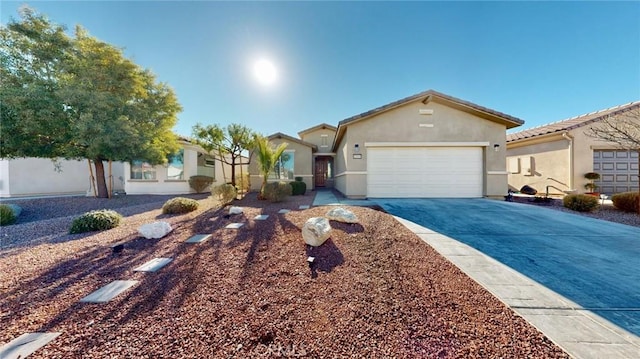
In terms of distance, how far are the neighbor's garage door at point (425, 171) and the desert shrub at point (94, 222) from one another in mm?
8855

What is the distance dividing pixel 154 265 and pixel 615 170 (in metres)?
19.9

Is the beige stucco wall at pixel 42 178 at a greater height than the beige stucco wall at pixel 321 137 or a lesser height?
lesser

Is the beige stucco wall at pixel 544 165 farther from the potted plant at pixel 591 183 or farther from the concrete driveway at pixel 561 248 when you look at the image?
the concrete driveway at pixel 561 248

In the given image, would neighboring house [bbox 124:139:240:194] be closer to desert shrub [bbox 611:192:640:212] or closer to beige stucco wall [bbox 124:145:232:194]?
beige stucco wall [bbox 124:145:232:194]

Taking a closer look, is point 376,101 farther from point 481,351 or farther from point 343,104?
point 481,351

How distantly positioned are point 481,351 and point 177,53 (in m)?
13.0

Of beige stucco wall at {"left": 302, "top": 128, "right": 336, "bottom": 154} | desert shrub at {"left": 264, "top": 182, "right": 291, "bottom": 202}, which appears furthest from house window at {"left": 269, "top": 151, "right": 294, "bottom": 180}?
desert shrub at {"left": 264, "top": 182, "right": 291, "bottom": 202}

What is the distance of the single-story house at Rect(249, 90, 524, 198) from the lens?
31.9 ft

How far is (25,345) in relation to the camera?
1812 mm

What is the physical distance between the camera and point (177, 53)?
9539 mm

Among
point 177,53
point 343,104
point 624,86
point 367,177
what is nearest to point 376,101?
point 343,104

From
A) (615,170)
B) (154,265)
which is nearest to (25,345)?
(154,265)

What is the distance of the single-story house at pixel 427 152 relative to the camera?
31.9ft

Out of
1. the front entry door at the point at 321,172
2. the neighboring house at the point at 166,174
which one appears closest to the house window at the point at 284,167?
the front entry door at the point at 321,172
